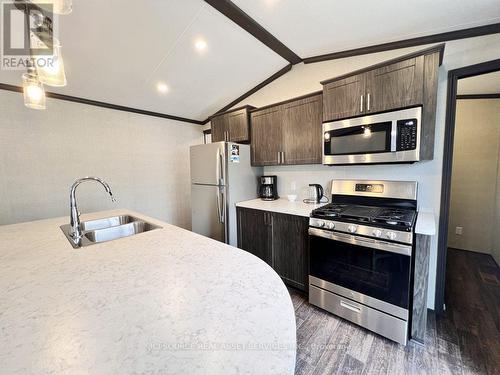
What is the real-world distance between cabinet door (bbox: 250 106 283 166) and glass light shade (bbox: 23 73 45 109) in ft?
6.73

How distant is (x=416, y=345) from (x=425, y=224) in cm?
89

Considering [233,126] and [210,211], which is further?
[233,126]

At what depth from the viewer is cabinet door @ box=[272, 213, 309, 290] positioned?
83.9 inches

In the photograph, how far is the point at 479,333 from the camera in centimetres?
169

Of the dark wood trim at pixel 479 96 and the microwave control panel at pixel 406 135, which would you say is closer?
the microwave control panel at pixel 406 135

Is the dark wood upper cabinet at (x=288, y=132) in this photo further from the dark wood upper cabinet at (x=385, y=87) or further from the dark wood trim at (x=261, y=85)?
the dark wood trim at (x=261, y=85)

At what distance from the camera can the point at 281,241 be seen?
7.50ft

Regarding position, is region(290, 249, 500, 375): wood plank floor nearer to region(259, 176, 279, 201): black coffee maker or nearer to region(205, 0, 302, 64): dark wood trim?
region(259, 176, 279, 201): black coffee maker

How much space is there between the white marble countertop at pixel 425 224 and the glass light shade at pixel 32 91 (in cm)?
268

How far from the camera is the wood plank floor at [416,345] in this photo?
1.43 m

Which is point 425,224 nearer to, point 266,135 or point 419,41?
point 419,41

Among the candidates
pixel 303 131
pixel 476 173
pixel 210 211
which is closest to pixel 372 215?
pixel 303 131

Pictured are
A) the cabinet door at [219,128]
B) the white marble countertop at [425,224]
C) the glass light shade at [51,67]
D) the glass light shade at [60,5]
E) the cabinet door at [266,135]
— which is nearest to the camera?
the glass light shade at [60,5]

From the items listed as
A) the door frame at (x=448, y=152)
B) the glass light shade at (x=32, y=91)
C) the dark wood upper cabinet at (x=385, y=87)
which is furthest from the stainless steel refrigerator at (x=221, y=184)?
the door frame at (x=448, y=152)
